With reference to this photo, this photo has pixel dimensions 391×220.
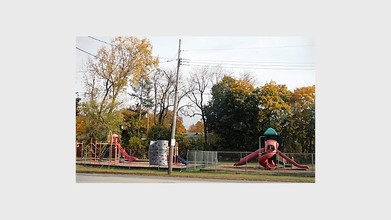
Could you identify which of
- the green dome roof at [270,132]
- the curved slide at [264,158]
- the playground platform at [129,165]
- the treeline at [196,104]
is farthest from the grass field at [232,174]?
the green dome roof at [270,132]

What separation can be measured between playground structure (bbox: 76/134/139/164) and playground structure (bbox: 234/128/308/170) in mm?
4281

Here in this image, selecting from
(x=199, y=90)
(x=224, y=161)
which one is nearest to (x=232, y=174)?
(x=224, y=161)

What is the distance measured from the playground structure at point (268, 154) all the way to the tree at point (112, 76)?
473cm

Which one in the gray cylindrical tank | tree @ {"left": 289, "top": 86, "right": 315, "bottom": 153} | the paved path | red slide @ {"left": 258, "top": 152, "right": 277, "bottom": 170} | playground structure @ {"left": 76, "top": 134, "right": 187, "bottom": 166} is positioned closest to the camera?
the paved path

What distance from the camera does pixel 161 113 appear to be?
16781 millimetres

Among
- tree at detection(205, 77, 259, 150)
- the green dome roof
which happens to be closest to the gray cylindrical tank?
tree at detection(205, 77, 259, 150)

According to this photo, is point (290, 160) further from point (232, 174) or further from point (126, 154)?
point (126, 154)

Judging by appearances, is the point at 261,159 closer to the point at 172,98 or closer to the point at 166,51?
the point at 172,98

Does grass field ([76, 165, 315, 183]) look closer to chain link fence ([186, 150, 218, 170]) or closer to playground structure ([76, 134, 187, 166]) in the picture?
chain link fence ([186, 150, 218, 170])

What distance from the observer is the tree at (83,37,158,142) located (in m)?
16.4

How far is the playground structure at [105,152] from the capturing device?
56.6ft

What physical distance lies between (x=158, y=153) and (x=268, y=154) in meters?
4.06

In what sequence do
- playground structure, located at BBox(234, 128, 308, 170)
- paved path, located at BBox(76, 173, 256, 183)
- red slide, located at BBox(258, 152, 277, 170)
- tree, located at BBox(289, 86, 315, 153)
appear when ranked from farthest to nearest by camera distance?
red slide, located at BBox(258, 152, 277, 170)
playground structure, located at BBox(234, 128, 308, 170)
tree, located at BBox(289, 86, 315, 153)
paved path, located at BBox(76, 173, 256, 183)

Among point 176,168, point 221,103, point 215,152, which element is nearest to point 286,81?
point 221,103
